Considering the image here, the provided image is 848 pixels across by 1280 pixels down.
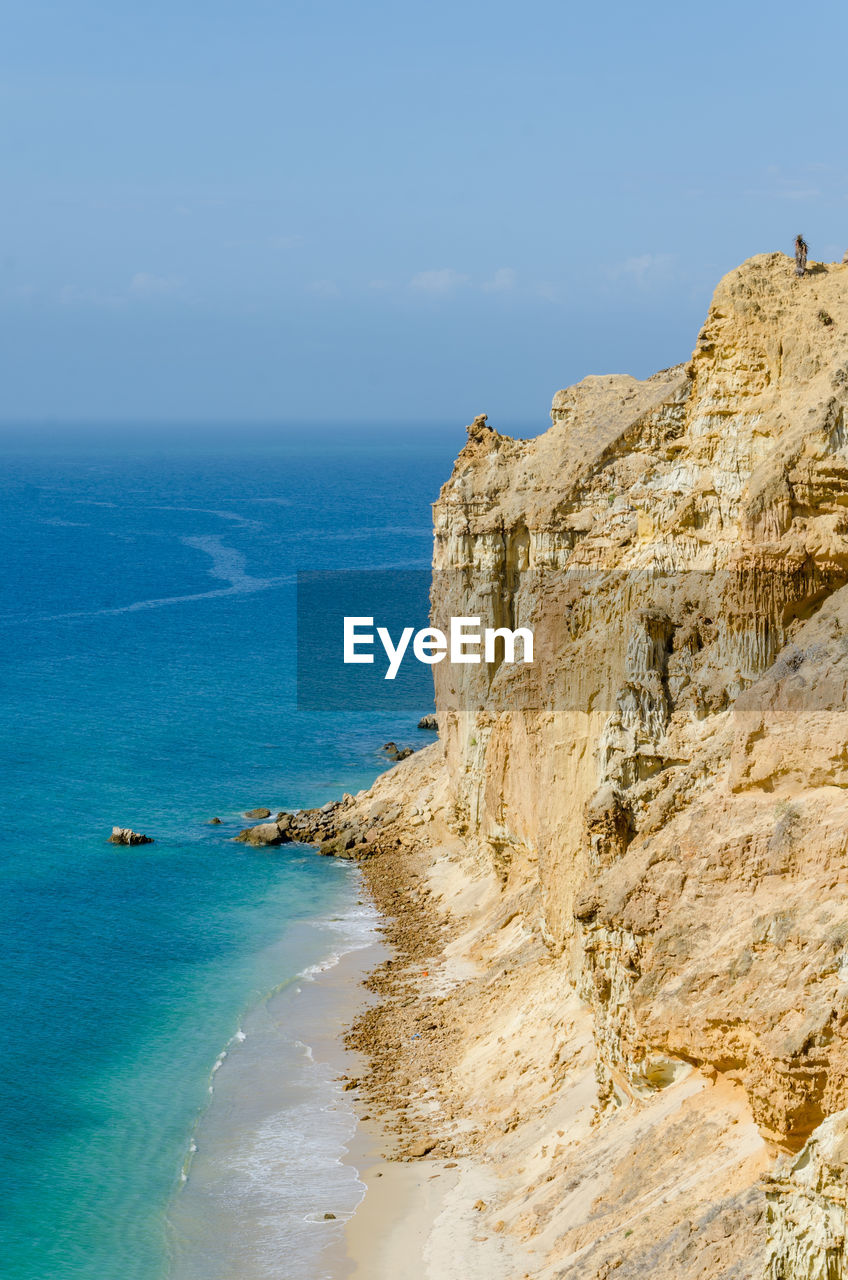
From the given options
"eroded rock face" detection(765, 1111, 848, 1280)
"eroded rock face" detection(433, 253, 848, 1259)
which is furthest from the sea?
"eroded rock face" detection(765, 1111, 848, 1280)

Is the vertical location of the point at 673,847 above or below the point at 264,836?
above

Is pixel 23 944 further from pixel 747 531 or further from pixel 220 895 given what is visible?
pixel 747 531

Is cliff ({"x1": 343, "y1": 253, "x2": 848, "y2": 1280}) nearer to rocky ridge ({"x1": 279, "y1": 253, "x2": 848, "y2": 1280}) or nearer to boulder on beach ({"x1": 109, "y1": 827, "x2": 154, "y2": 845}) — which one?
rocky ridge ({"x1": 279, "y1": 253, "x2": 848, "y2": 1280})

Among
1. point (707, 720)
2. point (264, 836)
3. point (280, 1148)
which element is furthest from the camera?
point (264, 836)

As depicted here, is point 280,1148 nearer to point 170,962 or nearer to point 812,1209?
point 170,962

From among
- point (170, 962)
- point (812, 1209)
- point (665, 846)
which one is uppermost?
point (665, 846)

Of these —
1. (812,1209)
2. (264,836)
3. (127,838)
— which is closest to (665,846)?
(812,1209)
